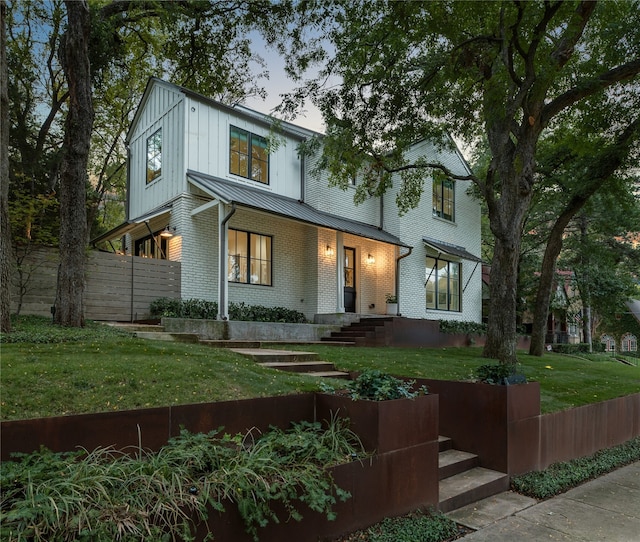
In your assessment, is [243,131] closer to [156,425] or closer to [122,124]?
[122,124]

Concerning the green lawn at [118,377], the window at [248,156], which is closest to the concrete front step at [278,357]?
the green lawn at [118,377]

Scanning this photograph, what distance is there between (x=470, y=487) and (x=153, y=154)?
1266 centimetres

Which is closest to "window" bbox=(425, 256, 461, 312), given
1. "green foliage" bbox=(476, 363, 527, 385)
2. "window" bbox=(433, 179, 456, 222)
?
"window" bbox=(433, 179, 456, 222)

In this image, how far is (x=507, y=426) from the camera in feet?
16.4

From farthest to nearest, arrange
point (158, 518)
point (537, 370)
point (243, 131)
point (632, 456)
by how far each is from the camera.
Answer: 1. point (243, 131)
2. point (537, 370)
3. point (632, 456)
4. point (158, 518)

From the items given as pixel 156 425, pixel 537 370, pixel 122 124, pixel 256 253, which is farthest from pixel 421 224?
pixel 156 425

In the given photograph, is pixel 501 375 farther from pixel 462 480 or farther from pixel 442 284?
pixel 442 284

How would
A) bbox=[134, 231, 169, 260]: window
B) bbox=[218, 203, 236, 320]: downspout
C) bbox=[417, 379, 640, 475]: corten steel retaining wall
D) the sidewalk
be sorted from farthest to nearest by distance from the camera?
bbox=[134, 231, 169, 260]: window → bbox=[218, 203, 236, 320]: downspout → bbox=[417, 379, 640, 475]: corten steel retaining wall → the sidewalk

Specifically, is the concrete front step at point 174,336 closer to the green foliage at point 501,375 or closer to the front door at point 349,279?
the green foliage at point 501,375

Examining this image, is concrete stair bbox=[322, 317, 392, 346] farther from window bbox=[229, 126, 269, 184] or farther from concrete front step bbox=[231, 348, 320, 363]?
window bbox=[229, 126, 269, 184]

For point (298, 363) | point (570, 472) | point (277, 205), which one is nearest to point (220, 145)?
point (277, 205)

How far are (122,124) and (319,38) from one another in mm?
12910

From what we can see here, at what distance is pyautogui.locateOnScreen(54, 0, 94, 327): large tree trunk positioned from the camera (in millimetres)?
7961

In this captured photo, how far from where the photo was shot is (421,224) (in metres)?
16.8
